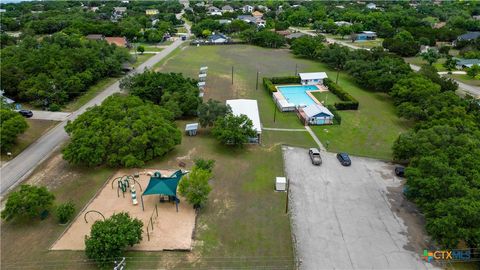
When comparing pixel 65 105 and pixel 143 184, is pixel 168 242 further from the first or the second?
pixel 65 105

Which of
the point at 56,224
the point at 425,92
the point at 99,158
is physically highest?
the point at 425,92

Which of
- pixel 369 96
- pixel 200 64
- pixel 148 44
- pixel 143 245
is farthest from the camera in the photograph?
pixel 148 44

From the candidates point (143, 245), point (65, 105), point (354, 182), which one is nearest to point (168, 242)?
point (143, 245)

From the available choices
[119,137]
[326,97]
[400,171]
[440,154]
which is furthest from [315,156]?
[326,97]

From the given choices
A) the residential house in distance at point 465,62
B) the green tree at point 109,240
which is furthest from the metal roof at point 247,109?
the residential house in distance at point 465,62

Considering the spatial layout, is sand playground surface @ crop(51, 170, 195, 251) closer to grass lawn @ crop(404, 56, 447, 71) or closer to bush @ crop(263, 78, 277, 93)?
bush @ crop(263, 78, 277, 93)

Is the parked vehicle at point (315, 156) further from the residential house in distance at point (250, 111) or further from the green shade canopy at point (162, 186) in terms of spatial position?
the green shade canopy at point (162, 186)

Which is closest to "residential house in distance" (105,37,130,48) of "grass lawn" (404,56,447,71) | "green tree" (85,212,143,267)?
"grass lawn" (404,56,447,71)
